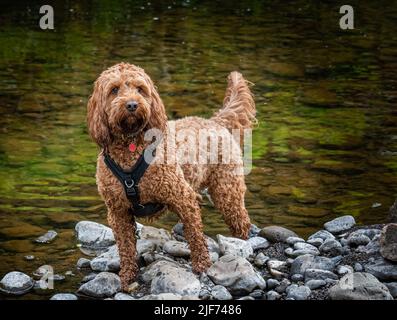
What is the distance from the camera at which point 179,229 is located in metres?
8.28

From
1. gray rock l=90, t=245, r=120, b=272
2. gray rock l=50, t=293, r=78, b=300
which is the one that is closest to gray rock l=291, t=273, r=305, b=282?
gray rock l=90, t=245, r=120, b=272

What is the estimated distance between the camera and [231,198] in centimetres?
780

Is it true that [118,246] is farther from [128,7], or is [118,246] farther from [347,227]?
[128,7]

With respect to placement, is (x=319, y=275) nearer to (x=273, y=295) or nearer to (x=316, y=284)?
(x=316, y=284)

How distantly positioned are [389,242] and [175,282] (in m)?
1.93

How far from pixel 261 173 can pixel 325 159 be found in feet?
3.58

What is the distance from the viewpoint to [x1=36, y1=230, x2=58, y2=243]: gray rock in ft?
27.2

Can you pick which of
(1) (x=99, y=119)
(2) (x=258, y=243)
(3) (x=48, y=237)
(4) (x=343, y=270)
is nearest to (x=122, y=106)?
(1) (x=99, y=119)

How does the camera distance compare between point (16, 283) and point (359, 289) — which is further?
point (16, 283)

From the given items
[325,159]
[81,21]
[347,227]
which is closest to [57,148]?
[325,159]

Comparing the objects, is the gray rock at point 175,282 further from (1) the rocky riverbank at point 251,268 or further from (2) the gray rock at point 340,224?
(2) the gray rock at point 340,224

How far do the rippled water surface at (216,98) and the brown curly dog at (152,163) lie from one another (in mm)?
792

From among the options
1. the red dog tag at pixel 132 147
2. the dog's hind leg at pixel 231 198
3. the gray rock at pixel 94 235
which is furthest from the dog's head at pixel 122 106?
the gray rock at pixel 94 235

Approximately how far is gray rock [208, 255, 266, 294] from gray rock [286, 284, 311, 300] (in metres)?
0.27
